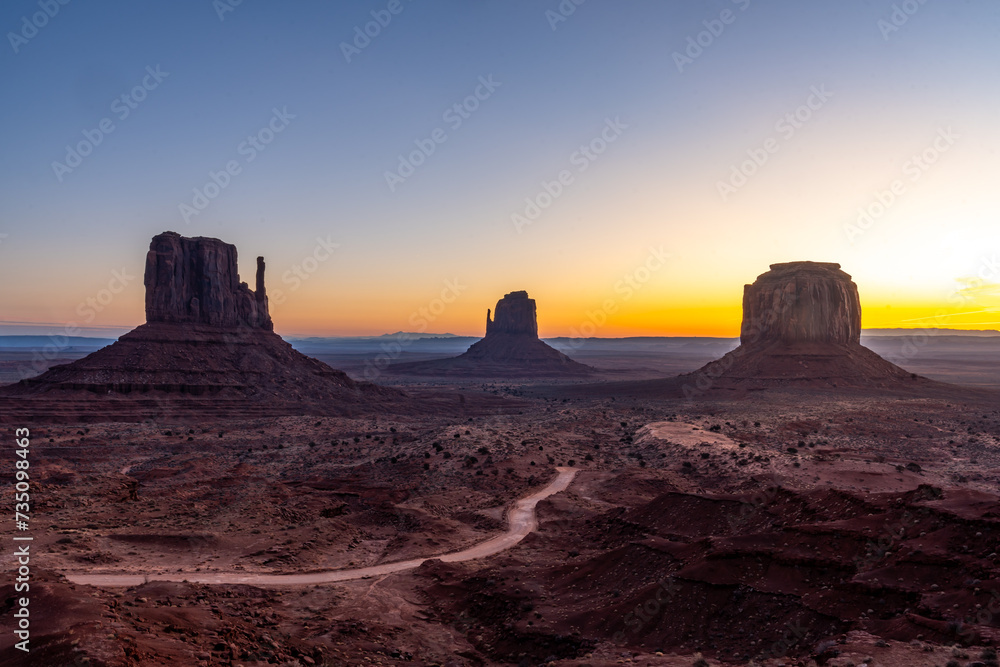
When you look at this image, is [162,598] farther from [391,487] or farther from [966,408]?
[966,408]

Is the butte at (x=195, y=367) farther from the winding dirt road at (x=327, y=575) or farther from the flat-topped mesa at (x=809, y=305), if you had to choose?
the flat-topped mesa at (x=809, y=305)

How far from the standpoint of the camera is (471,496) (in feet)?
112

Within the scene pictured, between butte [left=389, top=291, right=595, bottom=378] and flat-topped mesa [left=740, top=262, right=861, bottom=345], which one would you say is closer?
flat-topped mesa [left=740, top=262, right=861, bottom=345]

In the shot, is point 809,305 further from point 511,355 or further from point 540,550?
point 511,355

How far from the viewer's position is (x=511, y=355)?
16888cm

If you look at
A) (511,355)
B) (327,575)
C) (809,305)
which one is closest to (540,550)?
(327,575)

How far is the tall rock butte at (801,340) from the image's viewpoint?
8488 cm

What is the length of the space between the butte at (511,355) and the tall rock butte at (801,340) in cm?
5966

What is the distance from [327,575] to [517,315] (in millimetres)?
156595

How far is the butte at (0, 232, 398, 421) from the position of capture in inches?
2516

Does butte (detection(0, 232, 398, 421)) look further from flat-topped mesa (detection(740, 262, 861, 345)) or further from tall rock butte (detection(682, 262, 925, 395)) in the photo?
flat-topped mesa (detection(740, 262, 861, 345))

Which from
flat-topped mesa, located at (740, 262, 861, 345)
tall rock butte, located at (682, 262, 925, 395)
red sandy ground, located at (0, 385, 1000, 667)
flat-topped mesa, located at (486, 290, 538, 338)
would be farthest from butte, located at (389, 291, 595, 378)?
red sandy ground, located at (0, 385, 1000, 667)

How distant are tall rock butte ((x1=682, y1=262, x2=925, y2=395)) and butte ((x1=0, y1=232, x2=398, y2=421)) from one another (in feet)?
179

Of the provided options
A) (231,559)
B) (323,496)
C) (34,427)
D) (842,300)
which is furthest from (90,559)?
(842,300)
